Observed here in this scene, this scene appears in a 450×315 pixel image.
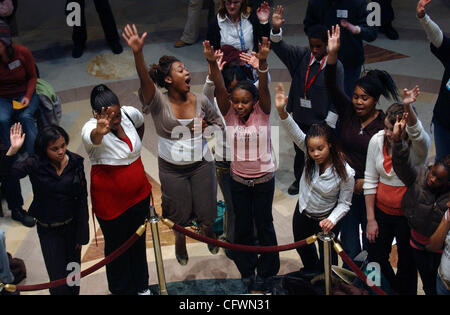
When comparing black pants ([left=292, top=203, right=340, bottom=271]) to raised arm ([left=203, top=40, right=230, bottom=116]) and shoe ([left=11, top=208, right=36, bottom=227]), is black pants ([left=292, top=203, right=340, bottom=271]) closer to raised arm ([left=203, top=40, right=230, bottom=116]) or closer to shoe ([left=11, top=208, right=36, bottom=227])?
raised arm ([left=203, top=40, right=230, bottom=116])

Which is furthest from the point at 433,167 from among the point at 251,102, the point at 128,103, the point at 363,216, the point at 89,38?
the point at 89,38

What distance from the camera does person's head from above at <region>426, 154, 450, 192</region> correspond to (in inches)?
139

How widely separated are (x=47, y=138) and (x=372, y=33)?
3.32 meters

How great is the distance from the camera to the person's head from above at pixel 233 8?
5.29 m

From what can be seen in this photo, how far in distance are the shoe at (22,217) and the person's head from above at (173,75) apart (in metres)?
1.96

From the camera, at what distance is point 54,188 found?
3809 millimetres

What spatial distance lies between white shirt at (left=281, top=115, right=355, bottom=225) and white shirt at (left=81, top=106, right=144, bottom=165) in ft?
3.35

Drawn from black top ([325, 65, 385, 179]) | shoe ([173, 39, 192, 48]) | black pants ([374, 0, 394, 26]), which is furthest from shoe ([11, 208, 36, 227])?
black pants ([374, 0, 394, 26])

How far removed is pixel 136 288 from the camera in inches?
173

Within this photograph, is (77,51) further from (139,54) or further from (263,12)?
(139,54)

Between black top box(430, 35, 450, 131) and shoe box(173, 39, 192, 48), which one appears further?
shoe box(173, 39, 192, 48)

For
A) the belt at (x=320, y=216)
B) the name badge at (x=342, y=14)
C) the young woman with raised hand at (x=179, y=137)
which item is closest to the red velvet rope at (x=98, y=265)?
the young woman with raised hand at (x=179, y=137)

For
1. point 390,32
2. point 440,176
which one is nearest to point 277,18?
point 440,176

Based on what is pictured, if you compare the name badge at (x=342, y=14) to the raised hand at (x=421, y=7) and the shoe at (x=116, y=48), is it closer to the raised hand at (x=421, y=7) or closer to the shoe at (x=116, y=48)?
the raised hand at (x=421, y=7)
